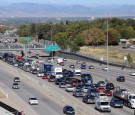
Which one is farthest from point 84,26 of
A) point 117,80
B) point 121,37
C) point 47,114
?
point 47,114

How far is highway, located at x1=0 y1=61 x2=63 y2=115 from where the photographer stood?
4289 cm

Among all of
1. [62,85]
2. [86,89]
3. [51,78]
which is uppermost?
[86,89]

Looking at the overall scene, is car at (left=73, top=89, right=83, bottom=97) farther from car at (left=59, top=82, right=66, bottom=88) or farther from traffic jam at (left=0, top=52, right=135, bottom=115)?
car at (left=59, top=82, right=66, bottom=88)

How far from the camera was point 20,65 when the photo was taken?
295 ft

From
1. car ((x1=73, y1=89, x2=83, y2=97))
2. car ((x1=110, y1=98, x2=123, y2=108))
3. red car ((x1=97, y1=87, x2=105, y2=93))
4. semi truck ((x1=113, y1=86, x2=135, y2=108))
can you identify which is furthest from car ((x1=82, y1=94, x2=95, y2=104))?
red car ((x1=97, y1=87, x2=105, y2=93))

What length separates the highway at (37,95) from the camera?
141ft

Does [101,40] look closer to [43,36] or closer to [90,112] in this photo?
[43,36]

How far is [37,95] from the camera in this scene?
53.2 meters

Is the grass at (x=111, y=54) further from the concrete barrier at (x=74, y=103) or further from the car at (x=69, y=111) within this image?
the car at (x=69, y=111)

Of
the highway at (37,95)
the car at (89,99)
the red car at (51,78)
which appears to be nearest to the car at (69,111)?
the highway at (37,95)

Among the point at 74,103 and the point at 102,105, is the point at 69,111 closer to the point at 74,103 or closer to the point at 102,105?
the point at 74,103

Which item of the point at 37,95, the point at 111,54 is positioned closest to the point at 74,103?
the point at 37,95

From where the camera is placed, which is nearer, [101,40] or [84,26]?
[101,40]

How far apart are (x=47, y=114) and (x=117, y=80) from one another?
2555 centimetres
